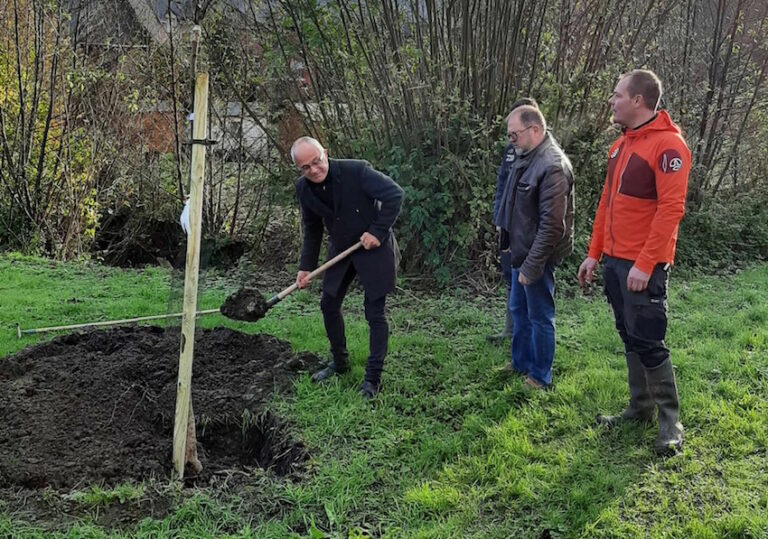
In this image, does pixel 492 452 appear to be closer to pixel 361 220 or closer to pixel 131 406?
pixel 361 220

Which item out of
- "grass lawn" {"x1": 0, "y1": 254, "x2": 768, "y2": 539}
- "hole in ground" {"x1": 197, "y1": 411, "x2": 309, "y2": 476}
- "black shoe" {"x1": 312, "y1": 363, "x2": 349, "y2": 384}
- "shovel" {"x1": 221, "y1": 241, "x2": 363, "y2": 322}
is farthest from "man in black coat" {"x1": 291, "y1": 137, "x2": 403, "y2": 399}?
"hole in ground" {"x1": 197, "y1": 411, "x2": 309, "y2": 476}

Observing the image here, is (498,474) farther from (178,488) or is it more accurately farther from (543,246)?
(178,488)

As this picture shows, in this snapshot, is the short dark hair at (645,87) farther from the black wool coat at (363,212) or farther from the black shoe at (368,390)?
the black shoe at (368,390)

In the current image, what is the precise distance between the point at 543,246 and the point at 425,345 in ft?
6.09

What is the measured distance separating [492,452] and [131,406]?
8.05ft

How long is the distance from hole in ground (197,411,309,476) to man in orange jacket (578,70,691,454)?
209cm

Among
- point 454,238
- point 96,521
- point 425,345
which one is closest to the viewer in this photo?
point 96,521

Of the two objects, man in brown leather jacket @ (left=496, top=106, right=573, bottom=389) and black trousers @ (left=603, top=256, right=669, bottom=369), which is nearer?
black trousers @ (left=603, top=256, right=669, bottom=369)

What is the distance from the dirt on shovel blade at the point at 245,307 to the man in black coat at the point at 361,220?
343 millimetres

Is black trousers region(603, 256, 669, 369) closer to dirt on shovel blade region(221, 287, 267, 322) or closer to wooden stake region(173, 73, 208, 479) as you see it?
dirt on shovel blade region(221, 287, 267, 322)

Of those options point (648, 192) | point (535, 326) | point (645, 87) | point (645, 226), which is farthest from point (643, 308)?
point (645, 87)

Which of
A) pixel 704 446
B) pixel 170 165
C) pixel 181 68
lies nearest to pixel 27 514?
pixel 704 446

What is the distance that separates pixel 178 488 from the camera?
360 centimetres

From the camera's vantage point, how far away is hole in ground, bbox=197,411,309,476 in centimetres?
413
